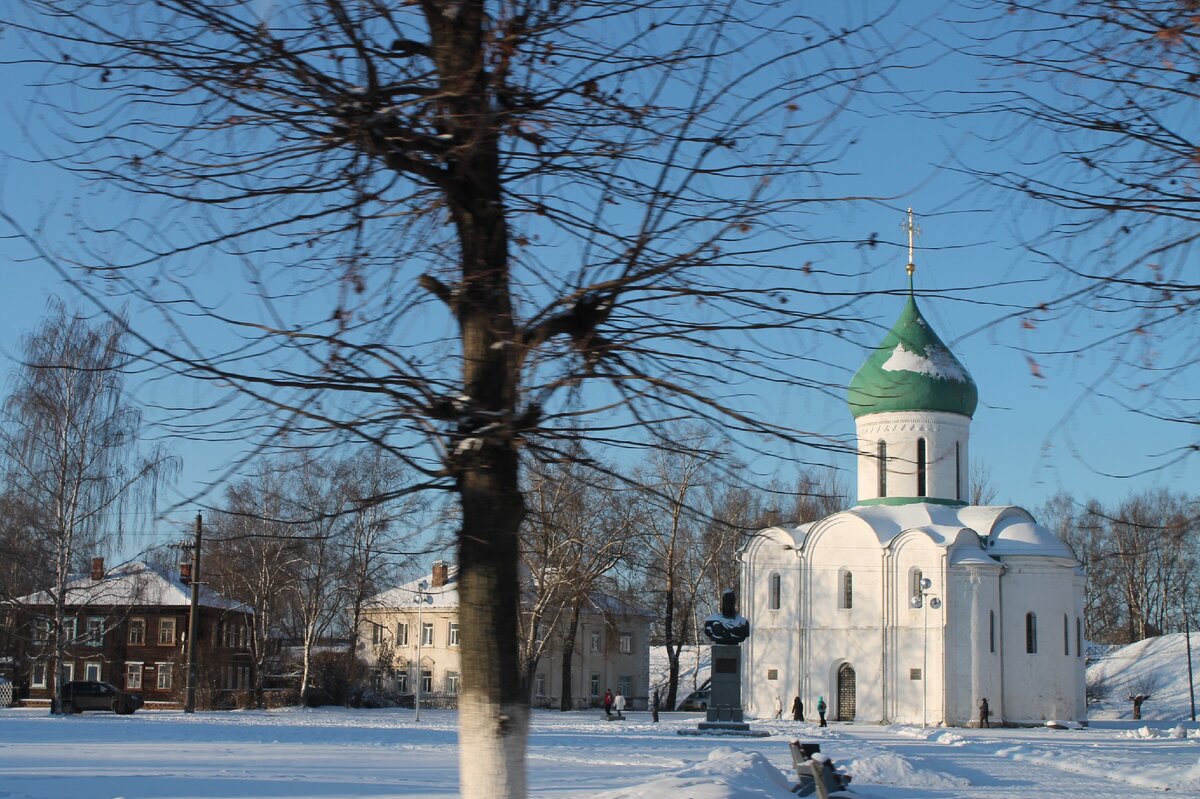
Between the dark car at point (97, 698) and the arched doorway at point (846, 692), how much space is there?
2110 cm

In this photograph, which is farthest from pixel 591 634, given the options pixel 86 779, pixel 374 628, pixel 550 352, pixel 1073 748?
pixel 550 352

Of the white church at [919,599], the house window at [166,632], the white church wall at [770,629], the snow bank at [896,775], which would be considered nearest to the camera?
the snow bank at [896,775]

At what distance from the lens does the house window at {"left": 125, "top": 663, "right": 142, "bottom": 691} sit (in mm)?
51969

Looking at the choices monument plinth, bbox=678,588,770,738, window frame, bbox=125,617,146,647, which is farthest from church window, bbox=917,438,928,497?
window frame, bbox=125,617,146,647

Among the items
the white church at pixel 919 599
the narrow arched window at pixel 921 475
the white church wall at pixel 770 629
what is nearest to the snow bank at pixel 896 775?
the white church at pixel 919 599

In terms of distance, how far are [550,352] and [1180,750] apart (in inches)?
1107

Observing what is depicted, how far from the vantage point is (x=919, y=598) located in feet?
132

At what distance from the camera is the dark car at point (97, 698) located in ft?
120

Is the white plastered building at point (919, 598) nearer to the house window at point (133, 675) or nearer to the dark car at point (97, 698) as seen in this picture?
the dark car at point (97, 698)

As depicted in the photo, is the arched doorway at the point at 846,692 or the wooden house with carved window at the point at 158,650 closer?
the arched doorway at the point at 846,692

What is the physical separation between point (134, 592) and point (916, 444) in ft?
80.3

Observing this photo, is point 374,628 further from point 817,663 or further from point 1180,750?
point 1180,750

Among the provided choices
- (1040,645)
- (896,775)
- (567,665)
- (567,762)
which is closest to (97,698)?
(567,665)

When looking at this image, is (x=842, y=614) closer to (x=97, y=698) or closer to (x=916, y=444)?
(x=916, y=444)
